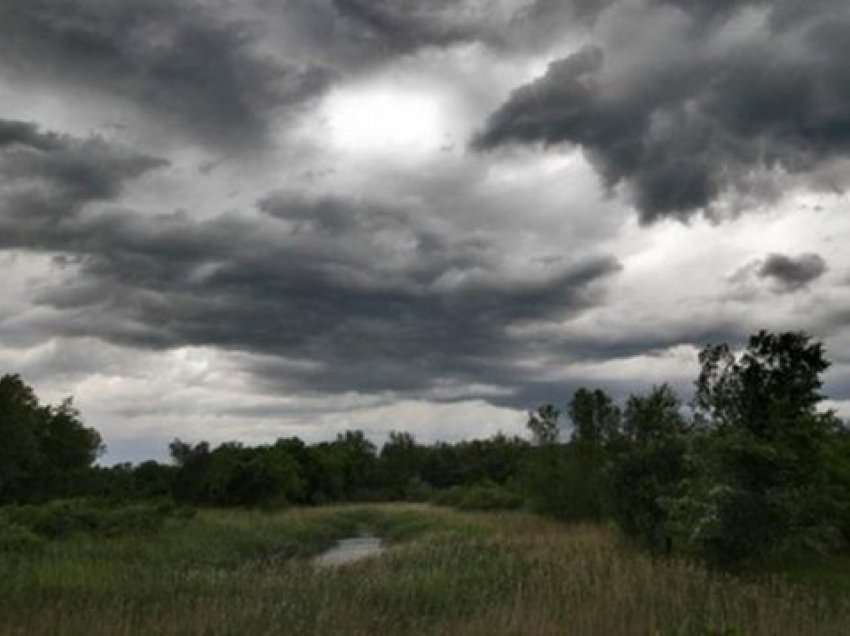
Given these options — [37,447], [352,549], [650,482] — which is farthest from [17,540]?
[37,447]

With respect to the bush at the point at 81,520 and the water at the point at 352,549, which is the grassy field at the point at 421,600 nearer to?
the bush at the point at 81,520

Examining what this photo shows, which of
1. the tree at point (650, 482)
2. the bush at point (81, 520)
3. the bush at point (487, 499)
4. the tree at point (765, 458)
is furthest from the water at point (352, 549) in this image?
the tree at point (765, 458)

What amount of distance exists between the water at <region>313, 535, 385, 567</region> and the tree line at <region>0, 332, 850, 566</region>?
27.7 feet

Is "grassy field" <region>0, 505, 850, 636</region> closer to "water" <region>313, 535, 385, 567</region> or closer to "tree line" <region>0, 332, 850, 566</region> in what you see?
"tree line" <region>0, 332, 850, 566</region>

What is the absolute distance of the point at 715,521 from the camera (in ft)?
79.5

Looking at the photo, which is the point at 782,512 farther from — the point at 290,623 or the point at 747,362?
the point at 290,623

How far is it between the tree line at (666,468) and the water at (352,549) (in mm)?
8443

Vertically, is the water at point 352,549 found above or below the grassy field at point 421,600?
below

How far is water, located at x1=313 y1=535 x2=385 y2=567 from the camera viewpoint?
42.5m

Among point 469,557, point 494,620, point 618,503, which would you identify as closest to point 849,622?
point 494,620

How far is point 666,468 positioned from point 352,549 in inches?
893

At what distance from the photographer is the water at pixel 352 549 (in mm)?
42469

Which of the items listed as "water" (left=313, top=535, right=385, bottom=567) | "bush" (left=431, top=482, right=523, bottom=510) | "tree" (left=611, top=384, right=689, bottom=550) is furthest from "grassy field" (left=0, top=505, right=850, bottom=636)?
"bush" (left=431, top=482, right=523, bottom=510)

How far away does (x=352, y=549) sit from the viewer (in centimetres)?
4988
